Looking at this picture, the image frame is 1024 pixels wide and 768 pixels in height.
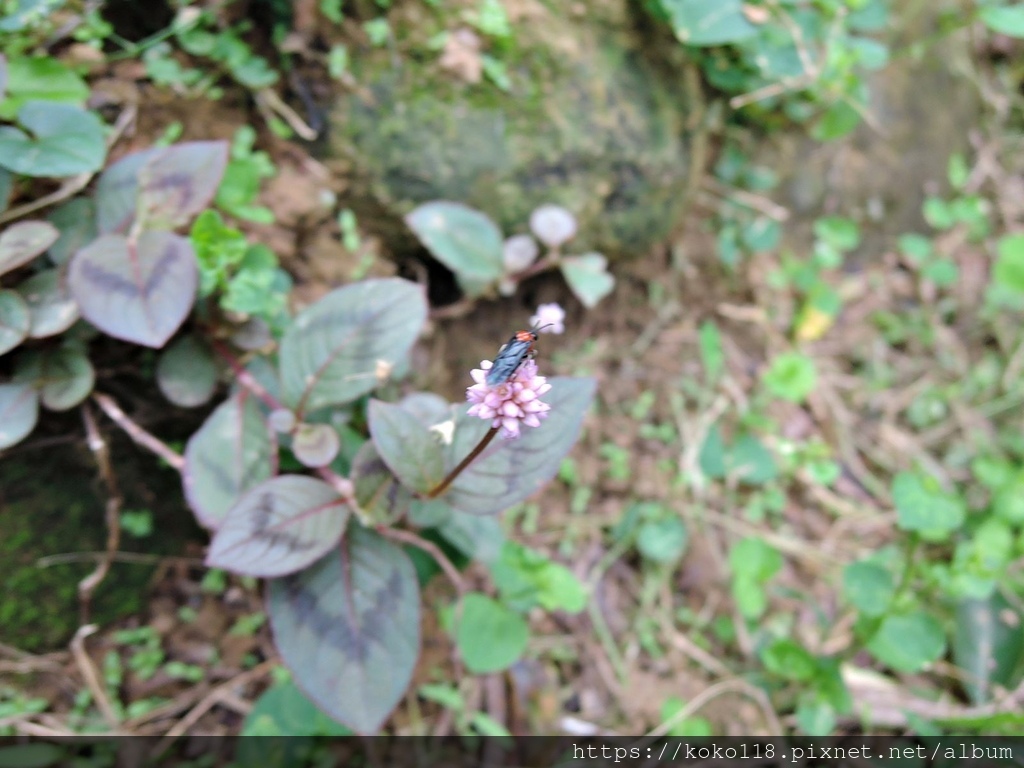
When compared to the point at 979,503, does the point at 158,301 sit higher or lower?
higher

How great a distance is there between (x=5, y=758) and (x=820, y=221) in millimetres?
3331

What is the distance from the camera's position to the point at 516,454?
1460 mm

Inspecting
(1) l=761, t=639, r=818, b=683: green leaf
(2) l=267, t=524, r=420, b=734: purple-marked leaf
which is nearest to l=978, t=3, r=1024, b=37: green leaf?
(1) l=761, t=639, r=818, b=683: green leaf

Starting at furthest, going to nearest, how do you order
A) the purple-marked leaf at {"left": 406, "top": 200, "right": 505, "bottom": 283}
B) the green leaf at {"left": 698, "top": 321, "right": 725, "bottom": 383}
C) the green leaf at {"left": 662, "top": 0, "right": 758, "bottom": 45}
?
1. the green leaf at {"left": 698, "top": 321, "right": 725, "bottom": 383}
2. the green leaf at {"left": 662, "top": 0, "right": 758, "bottom": 45}
3. the purple-marked leaf at {"left": 406, "top": 200, "right": 505, "bottom": 283}

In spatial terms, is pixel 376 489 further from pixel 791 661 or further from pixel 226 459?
pixel 791 661

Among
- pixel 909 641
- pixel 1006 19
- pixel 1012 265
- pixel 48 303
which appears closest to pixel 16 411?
pixel 48 303

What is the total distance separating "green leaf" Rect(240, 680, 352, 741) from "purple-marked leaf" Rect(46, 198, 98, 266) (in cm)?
114

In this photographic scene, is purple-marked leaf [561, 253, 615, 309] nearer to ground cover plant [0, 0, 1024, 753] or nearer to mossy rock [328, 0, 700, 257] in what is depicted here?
ground cover plant [0, 0, 1024, 753]

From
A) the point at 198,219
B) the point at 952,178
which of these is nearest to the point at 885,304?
the point at 952,178

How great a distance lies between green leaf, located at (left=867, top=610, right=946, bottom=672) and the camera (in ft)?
6.49

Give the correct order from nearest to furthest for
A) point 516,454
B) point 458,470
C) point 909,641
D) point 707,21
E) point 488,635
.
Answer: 1. point 458,470
2. point 516,454
3. point 488,635
4. point 909,641
5. point 707,21

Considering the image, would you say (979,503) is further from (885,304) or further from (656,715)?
(656,715)

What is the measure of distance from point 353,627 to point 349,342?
62 centimetres

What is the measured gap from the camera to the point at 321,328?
5.55 ft
